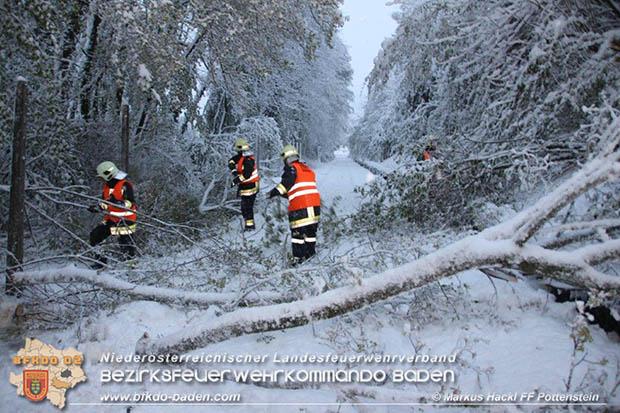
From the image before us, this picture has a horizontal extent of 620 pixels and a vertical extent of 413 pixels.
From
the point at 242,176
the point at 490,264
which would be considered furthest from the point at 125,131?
the point at 490,264

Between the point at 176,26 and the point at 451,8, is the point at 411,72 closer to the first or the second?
the point at 451,8

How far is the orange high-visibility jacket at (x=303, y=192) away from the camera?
16.9ft

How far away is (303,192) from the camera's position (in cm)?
516

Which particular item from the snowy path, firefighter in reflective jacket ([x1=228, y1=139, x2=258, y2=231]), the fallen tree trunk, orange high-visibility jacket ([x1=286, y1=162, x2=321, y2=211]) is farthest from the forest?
the snowy path

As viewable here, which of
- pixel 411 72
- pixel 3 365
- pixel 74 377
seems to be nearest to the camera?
pixel 74 377

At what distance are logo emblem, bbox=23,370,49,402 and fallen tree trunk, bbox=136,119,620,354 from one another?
984 mm

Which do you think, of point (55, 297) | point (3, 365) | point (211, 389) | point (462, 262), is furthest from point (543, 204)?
point (55, 297)

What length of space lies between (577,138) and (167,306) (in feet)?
16.5

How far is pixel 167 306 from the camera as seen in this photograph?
3.64 metres

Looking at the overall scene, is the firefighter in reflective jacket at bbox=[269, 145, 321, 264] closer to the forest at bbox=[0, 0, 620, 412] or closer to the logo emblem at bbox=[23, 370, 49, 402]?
the forest at bbox=[0, 0, 620, 412]

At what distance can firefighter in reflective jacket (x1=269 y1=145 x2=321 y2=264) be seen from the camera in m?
5.17

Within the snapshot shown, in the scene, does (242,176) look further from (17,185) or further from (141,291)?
(141,291)

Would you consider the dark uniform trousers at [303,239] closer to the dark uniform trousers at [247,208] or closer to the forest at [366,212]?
the forest at [366,212]

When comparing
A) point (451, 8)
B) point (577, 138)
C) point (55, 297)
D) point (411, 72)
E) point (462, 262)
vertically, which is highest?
point (451, 8)
